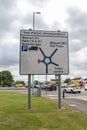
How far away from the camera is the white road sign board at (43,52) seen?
22641mm

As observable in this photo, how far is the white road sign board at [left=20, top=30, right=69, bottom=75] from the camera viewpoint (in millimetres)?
22641

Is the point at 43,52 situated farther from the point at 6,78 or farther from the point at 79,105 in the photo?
the point at 6,78

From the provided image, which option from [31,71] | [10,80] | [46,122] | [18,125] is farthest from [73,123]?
[10,80]

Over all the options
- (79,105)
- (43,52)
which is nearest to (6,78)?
(79,105)

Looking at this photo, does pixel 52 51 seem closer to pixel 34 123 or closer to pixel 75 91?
pixel 34 123

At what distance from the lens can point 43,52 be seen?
22844mm

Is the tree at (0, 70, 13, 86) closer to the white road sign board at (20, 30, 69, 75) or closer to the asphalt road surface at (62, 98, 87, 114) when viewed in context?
the asphalt road surface at (62, 98, 87, 114)

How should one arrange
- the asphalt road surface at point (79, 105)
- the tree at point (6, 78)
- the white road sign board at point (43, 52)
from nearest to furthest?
the white road sign board at point (43, 52), the asphalt road surface at point (79, 105), the tree at point (6, 78)

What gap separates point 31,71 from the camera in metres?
22.7

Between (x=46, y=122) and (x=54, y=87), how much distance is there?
7364cm

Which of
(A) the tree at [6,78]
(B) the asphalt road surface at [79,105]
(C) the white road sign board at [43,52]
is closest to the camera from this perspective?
(C) the white road sign board at [43,52]

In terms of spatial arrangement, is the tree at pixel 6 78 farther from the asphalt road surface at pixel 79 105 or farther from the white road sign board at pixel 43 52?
the white road sign board at pixel 43 52

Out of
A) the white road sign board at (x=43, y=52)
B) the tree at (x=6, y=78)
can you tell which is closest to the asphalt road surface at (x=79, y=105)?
the white road sign board at (x=43, y=52)

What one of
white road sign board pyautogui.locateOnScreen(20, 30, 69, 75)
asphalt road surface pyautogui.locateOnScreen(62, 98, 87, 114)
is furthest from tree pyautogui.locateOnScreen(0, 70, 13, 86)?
white road sign board pyautogui.locateOnScreen(20, 30, 69, 75)
